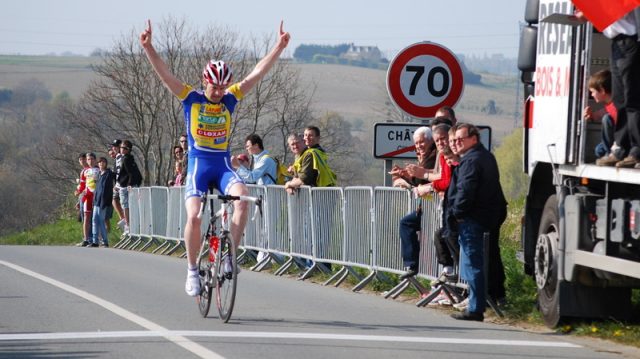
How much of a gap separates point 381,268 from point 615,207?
5732 mm

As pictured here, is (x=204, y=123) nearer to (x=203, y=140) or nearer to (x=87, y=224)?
(x=203, y=140)

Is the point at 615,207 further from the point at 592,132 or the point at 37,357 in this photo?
the point at 37,357

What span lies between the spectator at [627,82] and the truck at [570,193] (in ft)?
0.48

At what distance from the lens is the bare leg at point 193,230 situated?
38.2 feet

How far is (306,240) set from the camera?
58.6 feet

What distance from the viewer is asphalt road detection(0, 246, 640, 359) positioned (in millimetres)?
9508

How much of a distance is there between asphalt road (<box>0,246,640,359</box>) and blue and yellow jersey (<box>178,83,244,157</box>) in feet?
4.97

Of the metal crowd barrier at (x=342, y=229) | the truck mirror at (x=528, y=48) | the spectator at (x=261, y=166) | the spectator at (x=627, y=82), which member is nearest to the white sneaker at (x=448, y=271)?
the metal crowd barrier at (x=342, y=229)

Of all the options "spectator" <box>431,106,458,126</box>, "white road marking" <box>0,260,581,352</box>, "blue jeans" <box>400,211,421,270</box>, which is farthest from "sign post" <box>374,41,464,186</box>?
"white road marking" <box>0,260,581,352</box>

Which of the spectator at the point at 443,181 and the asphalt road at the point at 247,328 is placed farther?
the spectator at the point at 443,181

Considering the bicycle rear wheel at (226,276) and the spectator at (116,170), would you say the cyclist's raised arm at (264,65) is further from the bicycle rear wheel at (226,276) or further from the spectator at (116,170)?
the spectator at (116,170)

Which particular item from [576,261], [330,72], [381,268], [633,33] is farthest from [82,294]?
[330,72]

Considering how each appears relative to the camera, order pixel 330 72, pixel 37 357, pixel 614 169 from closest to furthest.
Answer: pixel 37 357 → pixel 614 169 → pixel 330 72

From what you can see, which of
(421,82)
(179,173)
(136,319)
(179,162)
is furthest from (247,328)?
(179,173)
